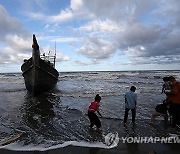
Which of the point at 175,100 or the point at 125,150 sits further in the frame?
the point at 175,100

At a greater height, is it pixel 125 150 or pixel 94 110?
pixel 94 110

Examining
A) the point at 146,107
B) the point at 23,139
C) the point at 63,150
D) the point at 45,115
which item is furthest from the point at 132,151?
the point at 146,107

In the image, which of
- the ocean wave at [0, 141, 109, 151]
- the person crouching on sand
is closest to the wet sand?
the ocean wave at [0, 141, 109, 151]

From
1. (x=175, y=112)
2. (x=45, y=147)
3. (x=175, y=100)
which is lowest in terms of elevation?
(x=45, y=147)

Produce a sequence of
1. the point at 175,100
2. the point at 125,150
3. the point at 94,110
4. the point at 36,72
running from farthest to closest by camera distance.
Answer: the point at 36,72 < the point at 94,110 < the point at 175,100 < the point at 125,150

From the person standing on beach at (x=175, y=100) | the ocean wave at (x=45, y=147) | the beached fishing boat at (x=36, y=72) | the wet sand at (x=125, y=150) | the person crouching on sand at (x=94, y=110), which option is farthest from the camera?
the beached fishing boat at (x=36, y=72)

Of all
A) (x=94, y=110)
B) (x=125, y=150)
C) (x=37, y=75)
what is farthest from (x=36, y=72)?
(x=125, y=150)

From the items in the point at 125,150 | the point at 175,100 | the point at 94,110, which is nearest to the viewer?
the point at 125,150

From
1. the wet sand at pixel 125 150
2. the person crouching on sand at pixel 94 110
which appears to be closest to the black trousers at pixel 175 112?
the wet sand at pixel 125 150

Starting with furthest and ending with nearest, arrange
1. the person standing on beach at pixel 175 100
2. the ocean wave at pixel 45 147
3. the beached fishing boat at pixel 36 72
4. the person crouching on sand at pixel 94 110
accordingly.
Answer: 1. the beached fishing boat at pixel 36 72
2. the person crouching on sand at pixel 94 110
3. the person standing on beach at pixel 175 100
4. the ocean wave at pixel 45 147

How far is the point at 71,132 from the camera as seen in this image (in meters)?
7.79

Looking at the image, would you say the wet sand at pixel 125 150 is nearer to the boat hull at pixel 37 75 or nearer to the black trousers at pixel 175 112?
the black trousers at pixel 175 112

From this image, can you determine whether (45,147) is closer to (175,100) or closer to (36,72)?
(175,100)

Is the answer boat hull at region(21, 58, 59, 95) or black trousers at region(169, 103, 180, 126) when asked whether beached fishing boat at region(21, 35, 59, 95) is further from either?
black trousers at region(169, 103, 180, 126)
